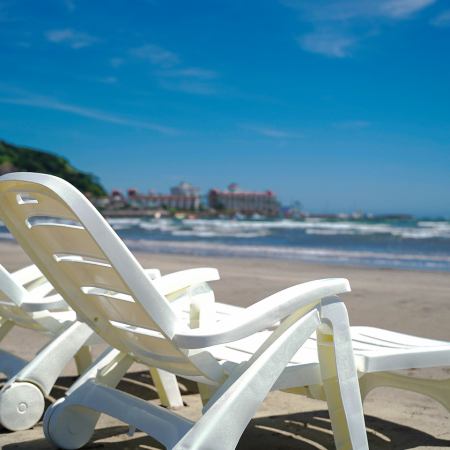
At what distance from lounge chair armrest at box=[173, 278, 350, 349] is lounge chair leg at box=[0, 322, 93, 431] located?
1.26 metres

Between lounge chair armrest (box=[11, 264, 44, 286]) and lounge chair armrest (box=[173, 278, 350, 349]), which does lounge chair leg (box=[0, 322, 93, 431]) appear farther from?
lounge chair armrest (box=[173, 278, 350, 349])

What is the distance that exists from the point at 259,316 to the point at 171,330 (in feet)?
0.95

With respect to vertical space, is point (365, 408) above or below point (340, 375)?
below

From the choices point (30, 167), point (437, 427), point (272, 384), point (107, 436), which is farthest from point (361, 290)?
point (30, 167)

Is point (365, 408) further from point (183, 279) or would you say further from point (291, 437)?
point (183, 279)

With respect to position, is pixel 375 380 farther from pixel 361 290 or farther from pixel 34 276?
pixel 361 290

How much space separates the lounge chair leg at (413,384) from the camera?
8.90ft

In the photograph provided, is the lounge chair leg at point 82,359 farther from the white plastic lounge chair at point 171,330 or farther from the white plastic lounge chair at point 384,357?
the white plastic lounge chair at point 384,357

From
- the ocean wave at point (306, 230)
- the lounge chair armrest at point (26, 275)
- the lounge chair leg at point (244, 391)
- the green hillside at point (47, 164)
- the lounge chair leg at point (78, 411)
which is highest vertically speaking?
the green hillside at point (47, 164)

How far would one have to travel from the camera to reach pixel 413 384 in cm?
273

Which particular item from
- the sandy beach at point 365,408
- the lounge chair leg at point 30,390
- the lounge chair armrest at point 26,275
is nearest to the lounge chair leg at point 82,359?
the sandy beach at point 365,408

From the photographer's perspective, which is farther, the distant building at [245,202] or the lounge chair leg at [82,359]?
the distant building at [245,202]

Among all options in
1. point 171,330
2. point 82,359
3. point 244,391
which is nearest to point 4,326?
point 82,359

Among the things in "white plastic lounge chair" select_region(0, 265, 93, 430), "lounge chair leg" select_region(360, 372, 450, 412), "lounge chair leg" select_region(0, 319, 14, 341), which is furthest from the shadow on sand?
"lounge chair leg" select_region(0, 319, 14, 341)
